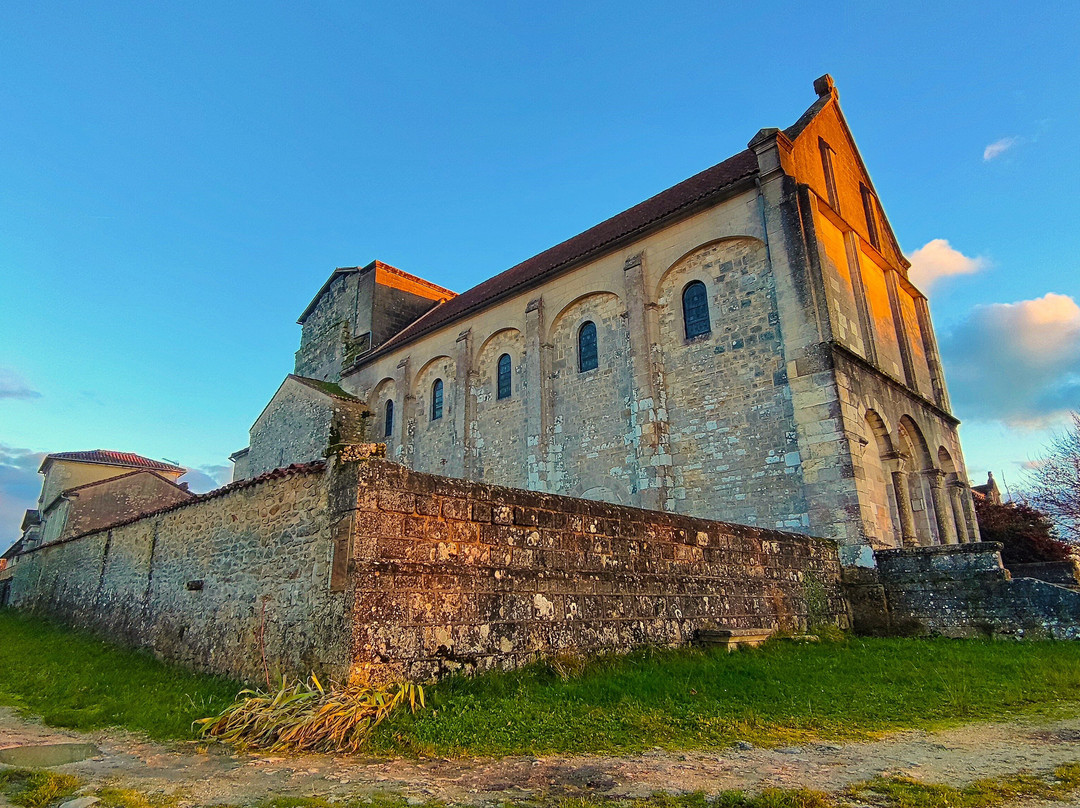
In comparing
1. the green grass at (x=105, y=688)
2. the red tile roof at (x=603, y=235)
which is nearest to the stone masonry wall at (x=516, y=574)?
the green grass at (x=105, y=688)

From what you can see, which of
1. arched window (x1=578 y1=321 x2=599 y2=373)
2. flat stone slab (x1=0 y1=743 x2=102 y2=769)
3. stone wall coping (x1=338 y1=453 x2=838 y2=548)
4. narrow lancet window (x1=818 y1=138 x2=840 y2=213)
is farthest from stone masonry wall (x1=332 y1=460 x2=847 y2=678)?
narrow lancet window (x1=818 y1=138 x2=840 y2=213)

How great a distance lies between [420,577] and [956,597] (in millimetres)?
9173

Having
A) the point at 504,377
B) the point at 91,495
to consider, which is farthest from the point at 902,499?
the point at 91,495

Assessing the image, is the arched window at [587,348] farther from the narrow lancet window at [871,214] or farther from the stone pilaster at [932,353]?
the stone pilaster at [932,353]

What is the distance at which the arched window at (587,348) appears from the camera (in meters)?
17.9

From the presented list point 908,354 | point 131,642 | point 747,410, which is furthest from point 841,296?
point 131,642

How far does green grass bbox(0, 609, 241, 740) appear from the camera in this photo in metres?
5.95

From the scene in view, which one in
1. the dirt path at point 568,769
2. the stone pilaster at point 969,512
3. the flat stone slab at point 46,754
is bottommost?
the dirt path at point 568,769

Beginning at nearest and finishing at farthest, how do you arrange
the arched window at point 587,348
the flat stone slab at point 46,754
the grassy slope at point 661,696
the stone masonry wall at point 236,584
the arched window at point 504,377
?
the flat stone slab at point 46,754, the grassy slope at point 661,696, the stone masonry wall at point 236,584, the arched window at point 587,348, the arched window at point 504,377

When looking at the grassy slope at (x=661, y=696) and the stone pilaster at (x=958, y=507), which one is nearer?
the grassy slope at (x=661, y=696)

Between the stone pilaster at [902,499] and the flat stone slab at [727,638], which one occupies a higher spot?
the stone pilaster at [902,499]

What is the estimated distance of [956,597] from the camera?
34.6 feet

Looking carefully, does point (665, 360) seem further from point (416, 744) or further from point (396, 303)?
point (396, 303)

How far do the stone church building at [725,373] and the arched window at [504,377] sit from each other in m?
0.13
